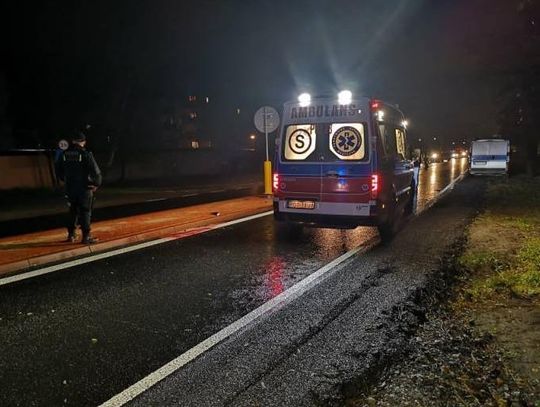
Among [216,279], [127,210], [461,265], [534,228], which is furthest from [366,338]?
[127,210]

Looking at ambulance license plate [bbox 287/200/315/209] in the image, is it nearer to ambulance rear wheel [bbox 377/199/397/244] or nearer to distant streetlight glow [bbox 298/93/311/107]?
ambulance rear wheel [bbox 377/199/397/244]

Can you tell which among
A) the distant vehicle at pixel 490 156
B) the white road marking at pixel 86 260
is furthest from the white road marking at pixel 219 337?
the distant vehicle at pixel 490 156

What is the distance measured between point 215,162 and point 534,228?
2916 centimetres

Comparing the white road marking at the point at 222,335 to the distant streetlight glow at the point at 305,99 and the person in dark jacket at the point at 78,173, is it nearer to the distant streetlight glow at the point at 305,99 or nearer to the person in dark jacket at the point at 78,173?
the distant streetlight glow at the point at 305,99

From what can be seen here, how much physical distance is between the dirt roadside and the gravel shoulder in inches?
6.0

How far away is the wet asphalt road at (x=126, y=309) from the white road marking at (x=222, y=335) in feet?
0.30

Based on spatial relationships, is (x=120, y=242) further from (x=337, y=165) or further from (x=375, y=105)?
(x=375, y=105)

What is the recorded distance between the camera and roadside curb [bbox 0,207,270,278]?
272 inches

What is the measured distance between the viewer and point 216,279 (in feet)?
20.6

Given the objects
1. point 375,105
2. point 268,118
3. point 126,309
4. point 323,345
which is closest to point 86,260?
point 126,309

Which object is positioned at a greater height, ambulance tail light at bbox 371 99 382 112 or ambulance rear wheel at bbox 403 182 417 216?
ambulance tail light at bbox 371 99 382 112

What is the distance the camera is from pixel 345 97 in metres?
8.02

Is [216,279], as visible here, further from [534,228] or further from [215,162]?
[215,162]

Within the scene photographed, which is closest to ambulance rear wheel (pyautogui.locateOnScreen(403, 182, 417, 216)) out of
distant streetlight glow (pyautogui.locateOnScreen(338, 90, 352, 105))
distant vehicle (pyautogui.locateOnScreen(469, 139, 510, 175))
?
distant streetlight glow (pyautogui.locateOnScreen(338, 90, 352, 105))
